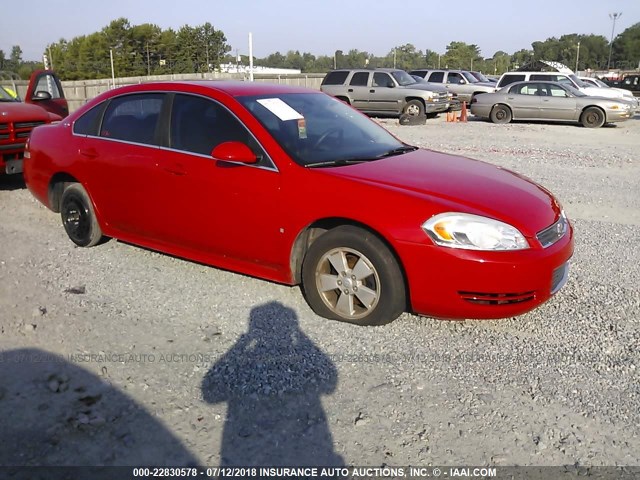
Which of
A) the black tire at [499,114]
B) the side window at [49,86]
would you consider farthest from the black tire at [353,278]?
the black tire at [499,114]

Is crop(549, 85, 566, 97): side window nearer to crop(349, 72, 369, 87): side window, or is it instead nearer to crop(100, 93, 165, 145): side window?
crop(349, 72, 369, 87): side window

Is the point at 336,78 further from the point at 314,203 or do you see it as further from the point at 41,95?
the point at 314,203

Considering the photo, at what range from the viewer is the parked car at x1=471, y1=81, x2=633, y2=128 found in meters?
18.8

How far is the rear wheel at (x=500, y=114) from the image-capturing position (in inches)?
790

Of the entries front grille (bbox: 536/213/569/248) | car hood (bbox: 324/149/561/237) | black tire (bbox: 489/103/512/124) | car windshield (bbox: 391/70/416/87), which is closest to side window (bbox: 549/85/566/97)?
black tire (bbox: 489/103/512/124)

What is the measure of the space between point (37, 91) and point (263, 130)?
8.25m

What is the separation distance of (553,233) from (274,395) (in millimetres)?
2176

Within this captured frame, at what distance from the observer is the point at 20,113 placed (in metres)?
8.66

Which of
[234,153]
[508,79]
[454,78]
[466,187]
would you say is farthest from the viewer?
[454,78]

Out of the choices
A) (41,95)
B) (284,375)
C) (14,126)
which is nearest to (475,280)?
(284,375)

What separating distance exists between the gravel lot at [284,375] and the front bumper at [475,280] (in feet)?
0.83

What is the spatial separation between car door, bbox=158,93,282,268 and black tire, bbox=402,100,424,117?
17.0 metres

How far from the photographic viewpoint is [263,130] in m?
4.40

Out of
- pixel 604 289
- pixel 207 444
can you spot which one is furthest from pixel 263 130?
pixel 604 289
